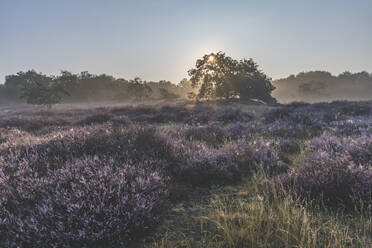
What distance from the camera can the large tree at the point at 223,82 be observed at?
117ft

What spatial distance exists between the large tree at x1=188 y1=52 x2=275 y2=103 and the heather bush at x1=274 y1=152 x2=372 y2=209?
108 feet

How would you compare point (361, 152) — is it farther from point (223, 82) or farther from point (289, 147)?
point (223, 82)

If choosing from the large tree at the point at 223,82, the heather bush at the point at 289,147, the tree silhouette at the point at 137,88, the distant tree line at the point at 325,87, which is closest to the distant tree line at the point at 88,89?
the tree silhouette at the point at 137,88

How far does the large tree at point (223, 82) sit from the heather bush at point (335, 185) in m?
33.0

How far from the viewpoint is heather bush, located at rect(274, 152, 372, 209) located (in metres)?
2.14

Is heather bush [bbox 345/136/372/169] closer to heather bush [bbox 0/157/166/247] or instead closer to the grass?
the grass

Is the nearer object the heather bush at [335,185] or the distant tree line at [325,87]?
the heather bush at [335,185]

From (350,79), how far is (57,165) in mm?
143393

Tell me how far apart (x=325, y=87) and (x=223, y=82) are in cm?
7473

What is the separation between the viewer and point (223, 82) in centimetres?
3631

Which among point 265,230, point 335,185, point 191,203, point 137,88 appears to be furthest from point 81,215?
point 137,88

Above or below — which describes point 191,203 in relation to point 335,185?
below

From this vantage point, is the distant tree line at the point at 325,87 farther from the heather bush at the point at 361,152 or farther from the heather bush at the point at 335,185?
the heather bush at the point at 335,185

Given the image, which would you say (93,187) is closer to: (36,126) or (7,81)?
(36,126)
